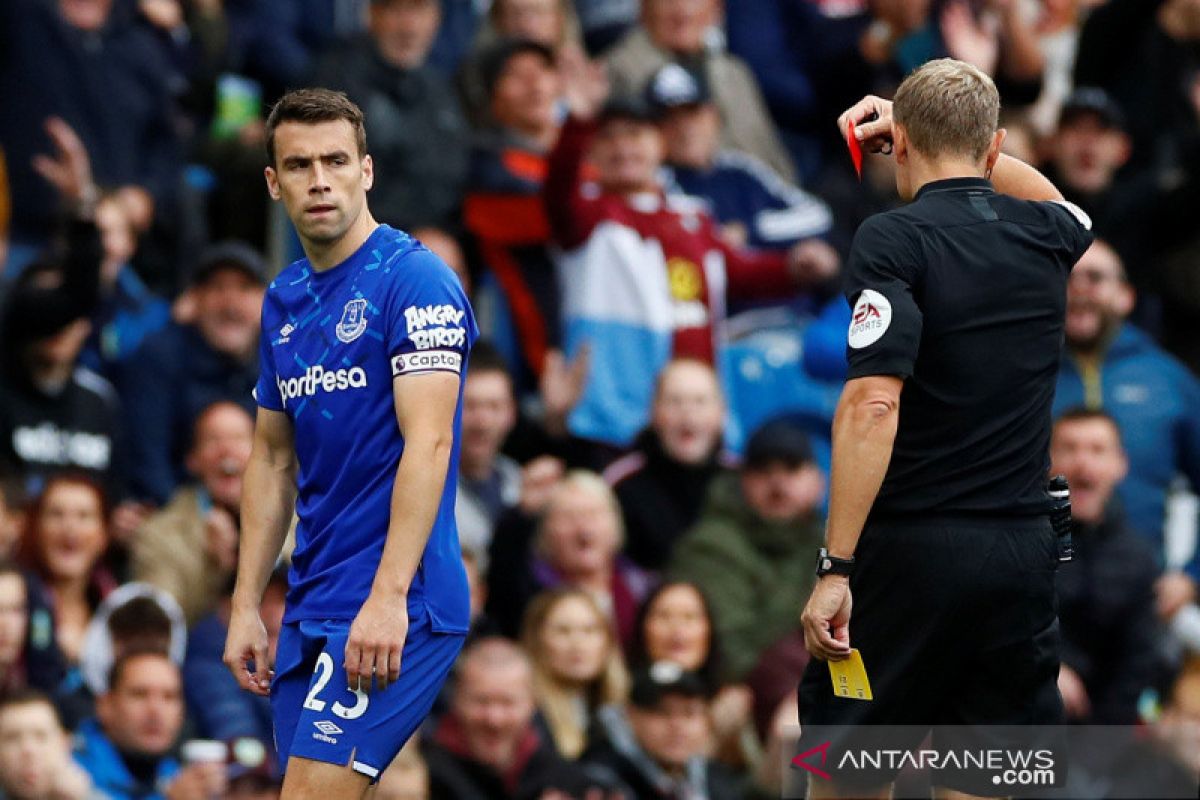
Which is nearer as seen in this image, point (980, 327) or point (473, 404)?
point (980, 327)

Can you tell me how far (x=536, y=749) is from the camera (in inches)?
416

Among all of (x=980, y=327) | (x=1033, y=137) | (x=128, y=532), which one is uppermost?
(x=1033, y=137)

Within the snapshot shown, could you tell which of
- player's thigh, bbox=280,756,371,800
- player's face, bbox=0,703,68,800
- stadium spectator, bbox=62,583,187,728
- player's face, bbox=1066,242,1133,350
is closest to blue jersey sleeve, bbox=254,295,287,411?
player's thigh, bbox=280,756,371,800

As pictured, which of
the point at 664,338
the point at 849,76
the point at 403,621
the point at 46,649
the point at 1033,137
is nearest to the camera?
the point at 403,621

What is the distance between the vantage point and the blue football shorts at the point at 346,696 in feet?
21.7

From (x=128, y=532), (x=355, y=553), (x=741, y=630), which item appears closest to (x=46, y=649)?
(x=128, y=532)

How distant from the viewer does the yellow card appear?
271 inches

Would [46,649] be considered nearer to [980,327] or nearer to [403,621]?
[403,621]

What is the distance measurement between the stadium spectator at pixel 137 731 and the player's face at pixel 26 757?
22 cm

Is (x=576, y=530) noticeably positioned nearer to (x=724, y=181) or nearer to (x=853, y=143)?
(x=724, y=181)

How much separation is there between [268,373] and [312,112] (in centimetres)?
79

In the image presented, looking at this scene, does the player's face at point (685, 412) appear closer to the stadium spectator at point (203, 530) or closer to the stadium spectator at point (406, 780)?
the stadium spectator at point (203, 530)

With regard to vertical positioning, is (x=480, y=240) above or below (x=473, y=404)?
above

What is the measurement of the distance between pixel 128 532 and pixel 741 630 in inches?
119
